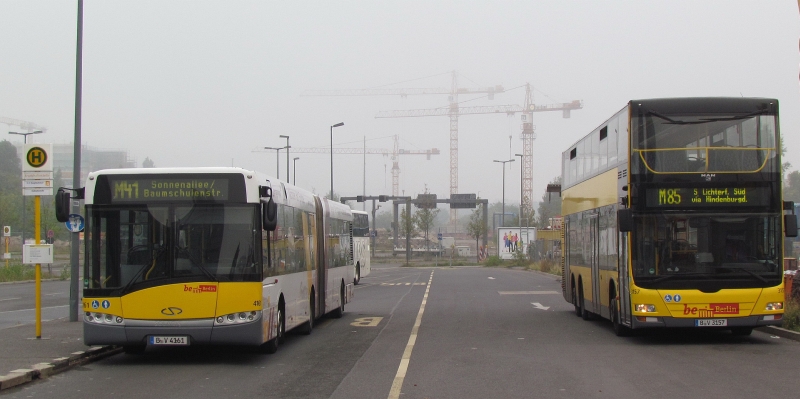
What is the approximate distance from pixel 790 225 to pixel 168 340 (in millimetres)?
9960

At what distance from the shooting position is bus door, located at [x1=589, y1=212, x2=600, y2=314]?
57.4 feet

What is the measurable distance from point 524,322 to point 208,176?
9.33m

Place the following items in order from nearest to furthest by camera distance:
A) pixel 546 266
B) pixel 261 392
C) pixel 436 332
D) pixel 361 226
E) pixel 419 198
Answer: pixel 261 392, pixel 436 332, pixel 361 226, pixel 546 266, pixel 419 198

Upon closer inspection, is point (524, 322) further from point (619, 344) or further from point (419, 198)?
point (419, 198)

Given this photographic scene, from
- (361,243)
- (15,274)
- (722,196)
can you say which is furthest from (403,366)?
(15,274)

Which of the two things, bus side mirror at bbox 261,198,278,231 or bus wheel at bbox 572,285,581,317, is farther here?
bus wheel at bbox 572,285,581,317

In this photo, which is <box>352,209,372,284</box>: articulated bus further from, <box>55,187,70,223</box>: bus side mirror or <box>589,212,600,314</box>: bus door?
<box>55,187,70,223</box>: bus side mirror

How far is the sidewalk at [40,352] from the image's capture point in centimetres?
1080

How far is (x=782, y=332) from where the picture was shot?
15.3 metres

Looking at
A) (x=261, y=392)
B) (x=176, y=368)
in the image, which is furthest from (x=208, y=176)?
(x=261, y=392)

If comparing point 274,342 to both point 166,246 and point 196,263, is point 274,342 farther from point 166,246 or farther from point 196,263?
point 166,246

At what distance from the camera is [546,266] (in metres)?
54.8


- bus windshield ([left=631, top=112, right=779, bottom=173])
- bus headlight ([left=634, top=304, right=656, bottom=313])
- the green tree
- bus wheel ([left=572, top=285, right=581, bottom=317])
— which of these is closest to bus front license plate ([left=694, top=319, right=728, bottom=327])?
bus headlight ([left=634, top=304, right=656, bottom=313])

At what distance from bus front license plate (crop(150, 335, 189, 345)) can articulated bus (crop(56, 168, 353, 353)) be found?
1 centimetres
